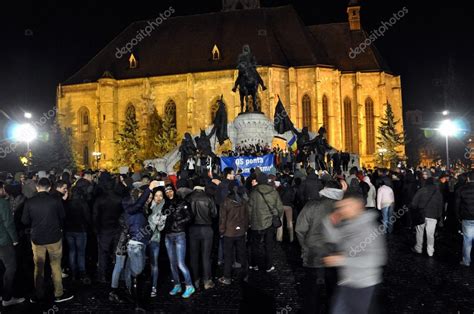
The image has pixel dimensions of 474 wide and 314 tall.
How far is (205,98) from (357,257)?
48912 millimetres

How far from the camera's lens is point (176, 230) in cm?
842

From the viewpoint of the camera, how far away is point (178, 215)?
8328 mm

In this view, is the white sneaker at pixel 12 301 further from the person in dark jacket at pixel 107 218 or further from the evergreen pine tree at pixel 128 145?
the evergreen pine tree at pixel 128 145

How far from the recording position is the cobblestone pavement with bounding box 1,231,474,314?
7.57 m

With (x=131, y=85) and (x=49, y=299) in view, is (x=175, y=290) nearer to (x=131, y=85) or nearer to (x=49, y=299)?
(x=49, y=299)

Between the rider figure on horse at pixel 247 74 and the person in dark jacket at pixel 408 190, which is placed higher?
the rider figure on horse at pixel 247 74

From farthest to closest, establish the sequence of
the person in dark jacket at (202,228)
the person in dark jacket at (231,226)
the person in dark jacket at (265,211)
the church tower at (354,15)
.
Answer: the church tower at (354,15)
the person in dark jacket at (265,211)
the person in dark jacket at (231,226)
the person in dark jacket at (202,228)

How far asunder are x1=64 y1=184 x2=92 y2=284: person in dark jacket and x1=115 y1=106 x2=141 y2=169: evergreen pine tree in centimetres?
4353

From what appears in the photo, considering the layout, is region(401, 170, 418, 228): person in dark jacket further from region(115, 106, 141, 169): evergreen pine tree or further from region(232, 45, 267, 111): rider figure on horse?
region(115, 106, 141, 169): evergreen pine tree

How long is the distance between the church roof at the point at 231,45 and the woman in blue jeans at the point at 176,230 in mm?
44394

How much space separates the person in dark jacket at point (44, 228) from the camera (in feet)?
26.5

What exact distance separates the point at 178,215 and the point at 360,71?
49.3 meters

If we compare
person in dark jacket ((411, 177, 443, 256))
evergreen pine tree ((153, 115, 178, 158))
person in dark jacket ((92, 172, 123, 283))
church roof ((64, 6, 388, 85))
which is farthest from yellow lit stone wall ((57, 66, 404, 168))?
person in dark jacket ((92, 172, 123, 283))

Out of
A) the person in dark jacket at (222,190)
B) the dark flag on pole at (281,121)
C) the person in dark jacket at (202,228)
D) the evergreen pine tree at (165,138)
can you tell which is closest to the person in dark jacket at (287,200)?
the person in dark jacket at (222,190)
